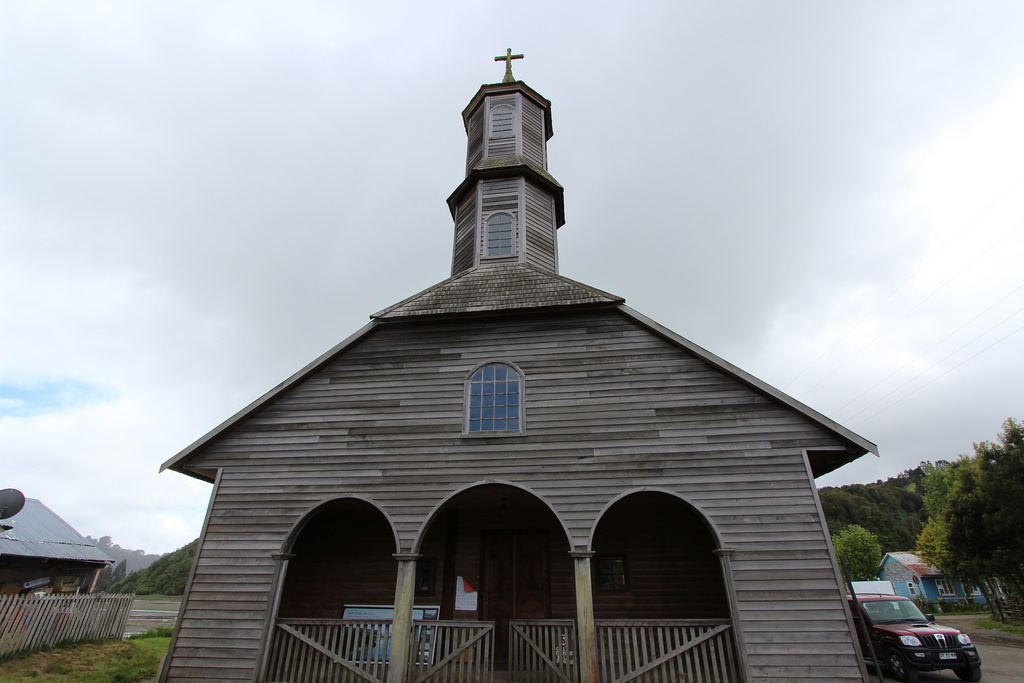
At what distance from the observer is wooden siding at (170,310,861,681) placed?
24.0 feet

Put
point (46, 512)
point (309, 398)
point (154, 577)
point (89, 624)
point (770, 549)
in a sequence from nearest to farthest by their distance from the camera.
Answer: point (770, 549) < point (309, 398) < point (89, 624) < point (46, 512) < point (154, 577)

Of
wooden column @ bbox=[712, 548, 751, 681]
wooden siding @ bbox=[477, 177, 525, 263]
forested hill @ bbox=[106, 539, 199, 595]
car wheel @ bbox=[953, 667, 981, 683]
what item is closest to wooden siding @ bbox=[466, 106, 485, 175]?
wooden siding @ bbox=[477, 177, 525, 263]

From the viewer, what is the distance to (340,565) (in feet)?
35.5

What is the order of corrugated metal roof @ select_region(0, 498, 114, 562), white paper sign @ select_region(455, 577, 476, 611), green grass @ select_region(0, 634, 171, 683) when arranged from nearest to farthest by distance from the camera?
green grass @ select_region(0, 634, 171, 683) < white paper sign @ select_region(455, 577, 476, 611) < corrugated metal roof @ select_region(0, 498, 114, 562)

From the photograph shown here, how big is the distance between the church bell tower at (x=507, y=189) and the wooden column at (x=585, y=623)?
7.96m

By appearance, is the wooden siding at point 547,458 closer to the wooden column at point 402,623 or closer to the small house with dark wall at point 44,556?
the wooden column at point 402,623

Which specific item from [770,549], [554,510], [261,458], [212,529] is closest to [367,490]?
[261,458]

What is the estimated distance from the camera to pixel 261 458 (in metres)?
9.08

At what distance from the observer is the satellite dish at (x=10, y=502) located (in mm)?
10133

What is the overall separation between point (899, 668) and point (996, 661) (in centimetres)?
575

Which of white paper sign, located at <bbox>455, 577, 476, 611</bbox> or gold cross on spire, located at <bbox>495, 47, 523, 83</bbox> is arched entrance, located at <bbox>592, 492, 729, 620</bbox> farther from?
gold cross on spire, located at <bbox>495, 47, 523, 83</bbox>

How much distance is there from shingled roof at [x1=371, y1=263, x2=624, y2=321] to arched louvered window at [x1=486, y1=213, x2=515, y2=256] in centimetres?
262

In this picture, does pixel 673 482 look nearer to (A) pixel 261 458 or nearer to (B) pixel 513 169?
(A) pixel 261 458

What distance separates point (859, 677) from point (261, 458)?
10.3 m
